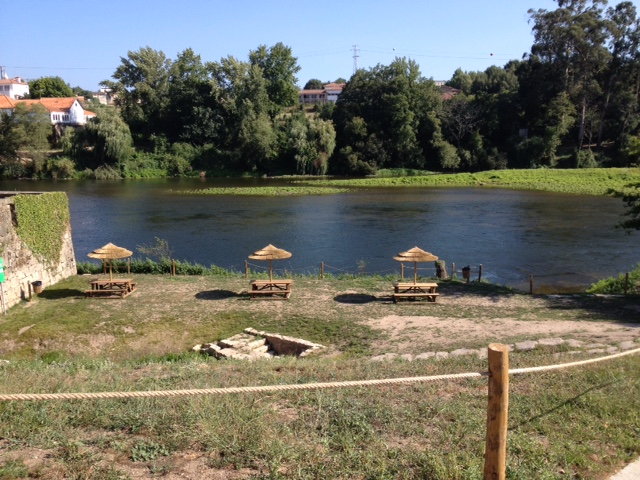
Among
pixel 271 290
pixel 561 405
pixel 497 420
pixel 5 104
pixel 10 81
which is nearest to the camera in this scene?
pixel 497 420

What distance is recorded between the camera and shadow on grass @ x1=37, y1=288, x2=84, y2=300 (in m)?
19.1

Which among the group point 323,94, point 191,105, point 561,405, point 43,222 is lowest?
point 561,405

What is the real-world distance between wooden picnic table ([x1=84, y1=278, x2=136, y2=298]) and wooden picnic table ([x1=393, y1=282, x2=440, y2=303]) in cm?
952

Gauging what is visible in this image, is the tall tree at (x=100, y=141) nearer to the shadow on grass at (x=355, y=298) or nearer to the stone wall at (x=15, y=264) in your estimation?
the stone wall at (x=15, y=264)

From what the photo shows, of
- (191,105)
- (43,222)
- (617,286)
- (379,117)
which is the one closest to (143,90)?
(191,105)

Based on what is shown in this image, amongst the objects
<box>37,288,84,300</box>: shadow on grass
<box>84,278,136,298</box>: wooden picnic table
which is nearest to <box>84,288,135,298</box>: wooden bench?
<box>84,278,136,298</box>: wooden picnic table

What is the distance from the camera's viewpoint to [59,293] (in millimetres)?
19469

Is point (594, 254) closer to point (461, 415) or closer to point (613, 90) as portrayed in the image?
point (461, 415)

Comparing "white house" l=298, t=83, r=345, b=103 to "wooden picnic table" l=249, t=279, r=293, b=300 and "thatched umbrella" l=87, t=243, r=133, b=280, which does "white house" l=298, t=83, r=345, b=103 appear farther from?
"wooden picnic table" l=249, t=279, r=293, b=300

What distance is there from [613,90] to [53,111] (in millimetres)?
84273

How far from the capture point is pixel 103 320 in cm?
1628

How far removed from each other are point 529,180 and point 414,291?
50.8 meters

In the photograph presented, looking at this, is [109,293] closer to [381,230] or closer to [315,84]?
[381,230]

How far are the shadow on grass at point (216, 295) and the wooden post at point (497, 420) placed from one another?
14886mm
